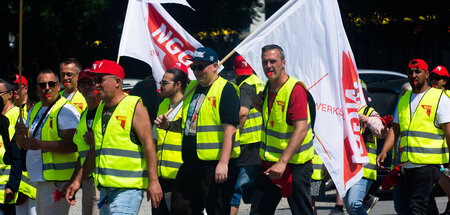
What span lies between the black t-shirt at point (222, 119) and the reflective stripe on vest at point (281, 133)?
0.33 metres

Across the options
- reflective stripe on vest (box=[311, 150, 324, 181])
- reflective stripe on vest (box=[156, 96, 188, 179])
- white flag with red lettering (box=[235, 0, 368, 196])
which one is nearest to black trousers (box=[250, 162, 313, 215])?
white flag with red lettering (box=[235, 0, 368, 196])

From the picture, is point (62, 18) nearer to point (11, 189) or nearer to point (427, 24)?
point (427, 24)

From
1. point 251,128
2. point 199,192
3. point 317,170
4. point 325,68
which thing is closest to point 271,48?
point 325,68

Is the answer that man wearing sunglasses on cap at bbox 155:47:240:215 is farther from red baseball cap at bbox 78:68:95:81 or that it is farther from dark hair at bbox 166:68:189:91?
red baseball cap at bbox 78:68:95:81

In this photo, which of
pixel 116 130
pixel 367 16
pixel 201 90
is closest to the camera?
pixel 116 130

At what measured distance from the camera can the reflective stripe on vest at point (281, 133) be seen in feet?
22.4

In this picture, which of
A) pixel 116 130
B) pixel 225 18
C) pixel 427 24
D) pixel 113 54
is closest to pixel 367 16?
pixel 427 24

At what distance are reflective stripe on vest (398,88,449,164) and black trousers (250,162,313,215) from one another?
5.04 ft

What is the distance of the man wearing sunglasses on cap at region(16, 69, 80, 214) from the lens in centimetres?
721

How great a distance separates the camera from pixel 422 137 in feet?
26.2

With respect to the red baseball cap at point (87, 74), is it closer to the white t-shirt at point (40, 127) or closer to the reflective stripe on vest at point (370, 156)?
the white t-shirt at point (40, 127)

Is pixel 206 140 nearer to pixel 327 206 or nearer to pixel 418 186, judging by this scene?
pixel 418 186

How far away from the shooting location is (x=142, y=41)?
8.63 meters

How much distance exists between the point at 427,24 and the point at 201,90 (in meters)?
12.5
